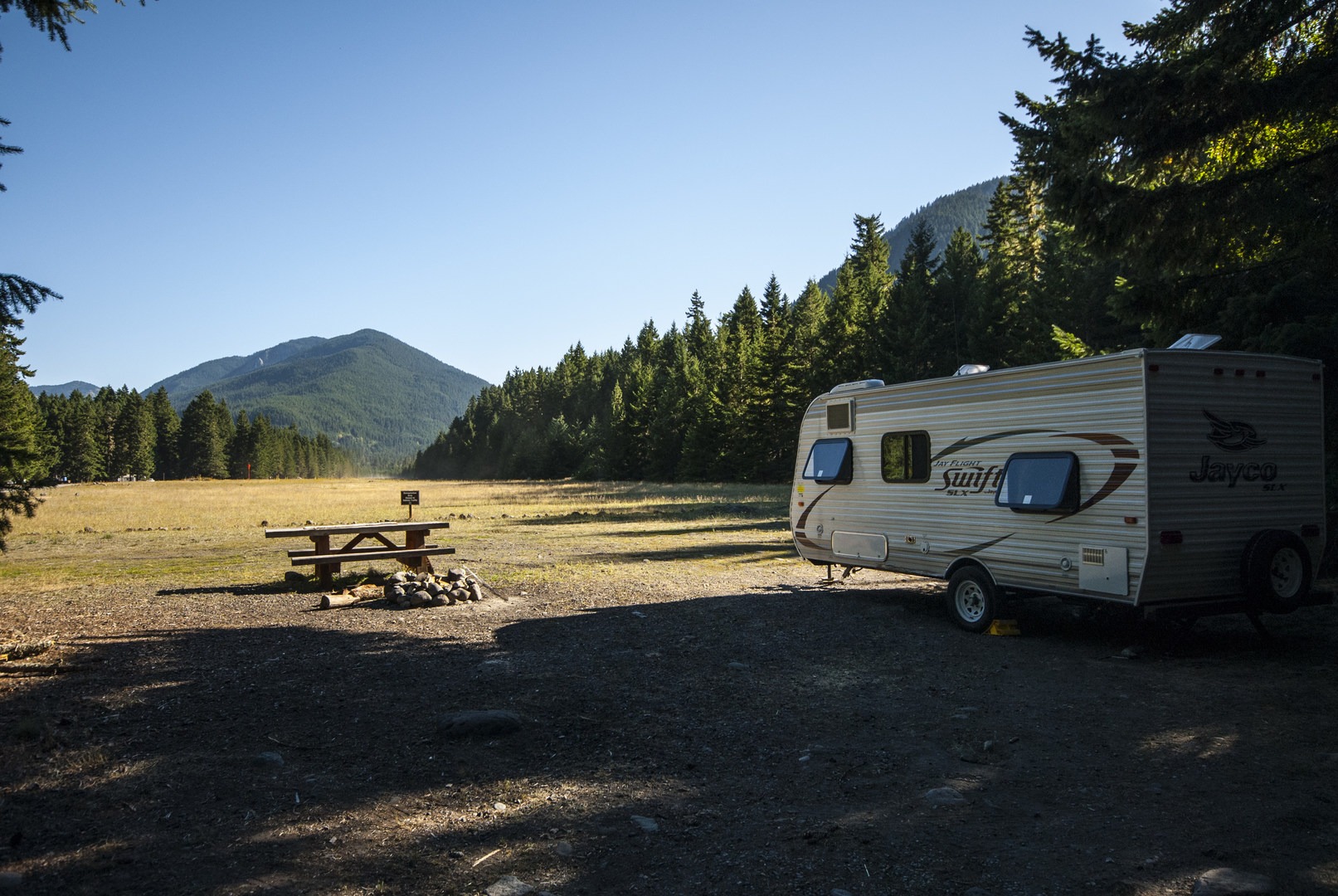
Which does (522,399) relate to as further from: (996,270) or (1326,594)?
(1326,594)

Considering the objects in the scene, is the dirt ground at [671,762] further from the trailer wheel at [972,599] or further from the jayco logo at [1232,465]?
the jayco logo at [1232,465]

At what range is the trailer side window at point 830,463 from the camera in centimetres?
1292

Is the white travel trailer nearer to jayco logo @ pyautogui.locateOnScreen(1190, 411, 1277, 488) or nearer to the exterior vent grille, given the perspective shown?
jayco logo @ pyautogui.locateOnScreen(1190, 411, 1277, 488)

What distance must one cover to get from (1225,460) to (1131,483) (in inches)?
49.3

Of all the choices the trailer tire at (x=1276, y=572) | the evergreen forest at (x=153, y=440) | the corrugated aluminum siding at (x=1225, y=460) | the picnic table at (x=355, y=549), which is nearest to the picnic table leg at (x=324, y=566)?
the picnic table at (x=355, y=549)

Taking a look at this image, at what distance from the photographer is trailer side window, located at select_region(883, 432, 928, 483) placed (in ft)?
38.2

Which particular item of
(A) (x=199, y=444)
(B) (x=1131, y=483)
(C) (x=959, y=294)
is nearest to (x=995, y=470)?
(B) (x=1131, y=483)

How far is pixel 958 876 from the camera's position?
4.32 metres

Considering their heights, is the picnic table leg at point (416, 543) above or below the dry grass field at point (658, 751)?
above

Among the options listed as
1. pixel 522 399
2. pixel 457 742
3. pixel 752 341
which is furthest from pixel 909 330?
pixel 522 399

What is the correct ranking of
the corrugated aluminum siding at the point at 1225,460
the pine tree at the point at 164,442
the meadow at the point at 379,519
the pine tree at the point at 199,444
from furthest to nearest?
the pine tree at the point at 164,442
the pine tree at the point at 199,444
the meadow at the point at 379,519
the corrugated aluminum siding at the point at 1225,460

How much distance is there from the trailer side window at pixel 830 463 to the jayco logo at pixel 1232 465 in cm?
489

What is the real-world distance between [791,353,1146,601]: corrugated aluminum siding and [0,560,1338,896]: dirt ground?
115 cm

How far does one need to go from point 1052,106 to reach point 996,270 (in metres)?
35.9
